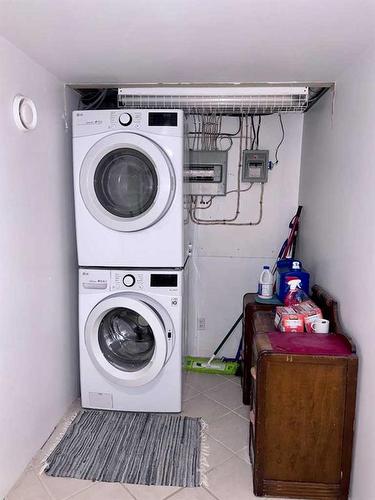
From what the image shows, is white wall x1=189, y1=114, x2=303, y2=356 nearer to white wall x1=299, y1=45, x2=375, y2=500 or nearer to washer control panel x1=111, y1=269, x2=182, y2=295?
white wall x1=299, y1=45, x2=375, y2=500

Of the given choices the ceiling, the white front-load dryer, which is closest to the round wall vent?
the ceiling

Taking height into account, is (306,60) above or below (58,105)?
above

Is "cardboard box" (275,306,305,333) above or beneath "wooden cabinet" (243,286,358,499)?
above

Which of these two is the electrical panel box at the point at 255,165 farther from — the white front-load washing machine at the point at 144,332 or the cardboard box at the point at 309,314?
the cardboard box at the point at 309,314

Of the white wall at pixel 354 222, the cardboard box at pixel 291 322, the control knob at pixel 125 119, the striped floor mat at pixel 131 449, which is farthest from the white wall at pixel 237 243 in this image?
the cardboard box at pixel 291 322

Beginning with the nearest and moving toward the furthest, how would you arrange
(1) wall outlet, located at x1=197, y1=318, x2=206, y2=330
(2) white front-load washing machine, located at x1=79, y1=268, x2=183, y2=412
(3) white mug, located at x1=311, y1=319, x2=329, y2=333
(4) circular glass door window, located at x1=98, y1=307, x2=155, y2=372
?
(3) white mug, located at x1=311, y1=319, x2=329, y2=333 < (2) white front-load washing machine, located at x1=79, y1=268, x2=183, y2=412 < (4) circular glass door window, located at x1=98, y1=307, x2=155, y2=372 < (1) wall outlet, located at x1=197, y1=318, x2=206, y2=330

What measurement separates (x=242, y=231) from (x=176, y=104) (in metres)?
1.15

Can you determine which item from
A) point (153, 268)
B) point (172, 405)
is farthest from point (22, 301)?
point (172, 405)

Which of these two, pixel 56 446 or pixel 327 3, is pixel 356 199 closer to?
pixel 327 3

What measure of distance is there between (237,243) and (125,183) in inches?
45.5

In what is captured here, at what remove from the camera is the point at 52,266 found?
215 centimetres

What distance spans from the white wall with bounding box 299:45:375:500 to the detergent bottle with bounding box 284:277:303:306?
0.51 ft

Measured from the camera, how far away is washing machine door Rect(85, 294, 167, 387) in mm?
2227

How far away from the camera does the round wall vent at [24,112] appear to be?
66.9 inches
